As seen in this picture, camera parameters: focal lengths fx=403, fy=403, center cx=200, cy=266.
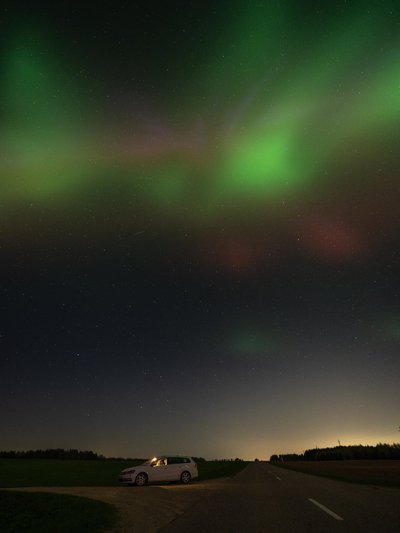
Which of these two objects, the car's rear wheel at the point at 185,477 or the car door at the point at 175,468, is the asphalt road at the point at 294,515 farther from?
the car's rear wheel at the point at 185,477

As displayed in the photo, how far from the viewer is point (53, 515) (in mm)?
10953

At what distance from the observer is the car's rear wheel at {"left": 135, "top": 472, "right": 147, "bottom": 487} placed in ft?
74.0

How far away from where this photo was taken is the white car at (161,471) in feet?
74.2

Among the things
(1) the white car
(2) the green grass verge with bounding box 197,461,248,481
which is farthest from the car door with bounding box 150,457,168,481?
(2) the green grass verge with bounding box 197,461,248,481

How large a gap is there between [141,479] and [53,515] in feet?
42.5

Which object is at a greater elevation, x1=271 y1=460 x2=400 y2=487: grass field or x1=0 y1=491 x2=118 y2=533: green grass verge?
x1=271 y1=460 x2=400 y2=487: grass field

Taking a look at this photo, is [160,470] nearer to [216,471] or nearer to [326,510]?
[326,510]

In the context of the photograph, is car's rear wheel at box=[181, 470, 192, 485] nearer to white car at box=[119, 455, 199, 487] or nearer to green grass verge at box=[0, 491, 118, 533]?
white car at box=[119, 455, 199, 487]

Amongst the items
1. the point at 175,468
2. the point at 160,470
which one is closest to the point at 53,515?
the point at 160,470

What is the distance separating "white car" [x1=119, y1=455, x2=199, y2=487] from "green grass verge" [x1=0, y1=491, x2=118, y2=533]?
27.3 ft

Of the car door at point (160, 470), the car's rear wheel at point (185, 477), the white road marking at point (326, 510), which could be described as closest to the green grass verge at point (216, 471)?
the car's rear wheel at point (185, 477)

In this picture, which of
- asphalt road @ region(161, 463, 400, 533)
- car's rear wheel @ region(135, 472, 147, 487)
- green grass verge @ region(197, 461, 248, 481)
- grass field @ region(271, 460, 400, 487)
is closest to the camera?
asphalt road @ region(161, 463, 400, 533)

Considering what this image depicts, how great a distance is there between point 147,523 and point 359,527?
4.56 m

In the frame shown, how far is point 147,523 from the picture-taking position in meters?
9.13
